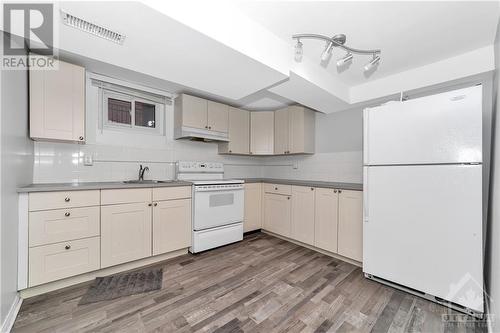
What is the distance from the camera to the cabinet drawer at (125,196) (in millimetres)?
2051

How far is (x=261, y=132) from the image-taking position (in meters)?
3.75

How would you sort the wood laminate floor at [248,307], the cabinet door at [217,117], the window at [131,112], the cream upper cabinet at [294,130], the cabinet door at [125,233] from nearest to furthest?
the wood laminate floor at [248,307] < the cabinet door at [125,233] < the window at [131,112] < the cabinet door at [217,117] < the cream upper cabinet at [294,130]

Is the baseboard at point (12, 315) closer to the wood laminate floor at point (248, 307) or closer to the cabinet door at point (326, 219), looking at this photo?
the wood laminate floor at point (248, 307)

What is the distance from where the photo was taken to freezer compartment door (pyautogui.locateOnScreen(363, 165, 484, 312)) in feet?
5.23

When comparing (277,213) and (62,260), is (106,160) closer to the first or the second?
(62,260)

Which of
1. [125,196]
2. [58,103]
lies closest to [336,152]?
[125,196]

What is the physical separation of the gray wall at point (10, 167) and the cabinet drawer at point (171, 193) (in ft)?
3.61

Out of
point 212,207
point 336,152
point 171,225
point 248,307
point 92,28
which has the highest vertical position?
point 92,28

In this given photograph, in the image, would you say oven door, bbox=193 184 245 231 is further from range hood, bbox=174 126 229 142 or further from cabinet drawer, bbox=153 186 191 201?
range hood, bbox=174 126 229 142

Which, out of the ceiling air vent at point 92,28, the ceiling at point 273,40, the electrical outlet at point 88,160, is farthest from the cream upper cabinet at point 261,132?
the ceiling air vent at point 92,28

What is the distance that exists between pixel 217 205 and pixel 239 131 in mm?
1415

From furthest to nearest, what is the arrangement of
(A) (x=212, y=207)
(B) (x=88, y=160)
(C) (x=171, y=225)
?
(A) (x=212, y=207), (C) (x=171, y=225), (B) (x=88, y=160)

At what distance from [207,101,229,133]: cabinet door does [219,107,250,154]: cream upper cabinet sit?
11 cm

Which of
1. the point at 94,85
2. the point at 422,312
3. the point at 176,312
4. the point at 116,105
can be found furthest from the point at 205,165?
the point at 422,312
